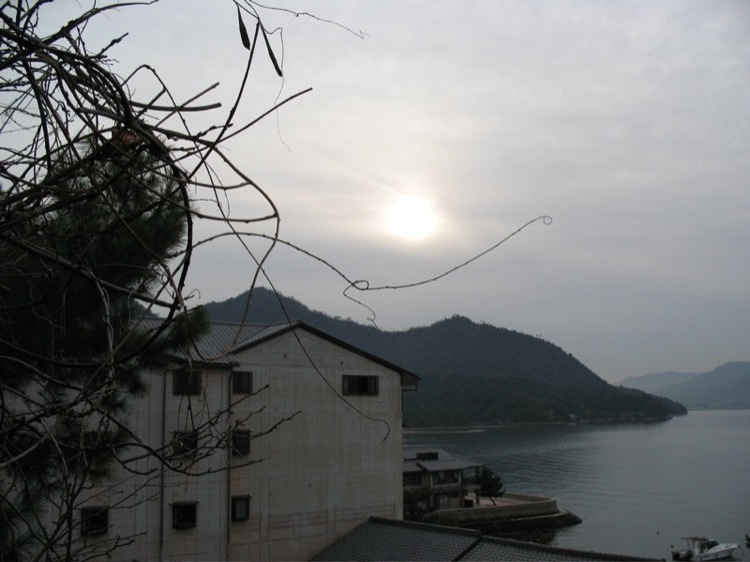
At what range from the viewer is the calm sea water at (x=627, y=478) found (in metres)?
28.0

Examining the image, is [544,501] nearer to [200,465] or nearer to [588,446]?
[200,465]

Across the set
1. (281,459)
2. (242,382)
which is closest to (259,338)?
(242,382)

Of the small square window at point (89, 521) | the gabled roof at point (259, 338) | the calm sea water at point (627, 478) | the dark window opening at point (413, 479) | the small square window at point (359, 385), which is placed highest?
the gabled roof at point (259, 338)

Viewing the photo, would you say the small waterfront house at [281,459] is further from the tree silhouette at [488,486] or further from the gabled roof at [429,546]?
the tree silhouette at [488,486]

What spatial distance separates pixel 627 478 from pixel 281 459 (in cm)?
3444

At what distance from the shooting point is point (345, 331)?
317ft

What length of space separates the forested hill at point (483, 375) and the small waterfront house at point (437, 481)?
38182mm

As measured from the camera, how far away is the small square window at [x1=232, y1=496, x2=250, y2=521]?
1234cm

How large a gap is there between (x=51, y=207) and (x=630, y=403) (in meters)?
101

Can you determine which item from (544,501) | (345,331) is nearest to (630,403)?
(345,331)

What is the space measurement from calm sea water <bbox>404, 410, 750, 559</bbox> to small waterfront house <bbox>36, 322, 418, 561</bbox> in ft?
45.1

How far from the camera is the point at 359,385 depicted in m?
13.9

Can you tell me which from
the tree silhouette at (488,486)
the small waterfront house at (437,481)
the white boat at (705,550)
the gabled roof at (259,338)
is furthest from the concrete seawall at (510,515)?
the gabled roof at (259,338)

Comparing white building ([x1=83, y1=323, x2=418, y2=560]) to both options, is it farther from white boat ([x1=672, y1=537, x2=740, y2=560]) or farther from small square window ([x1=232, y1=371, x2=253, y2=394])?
white boat ([x1=672, y1=537, x2=740, y2=560])
